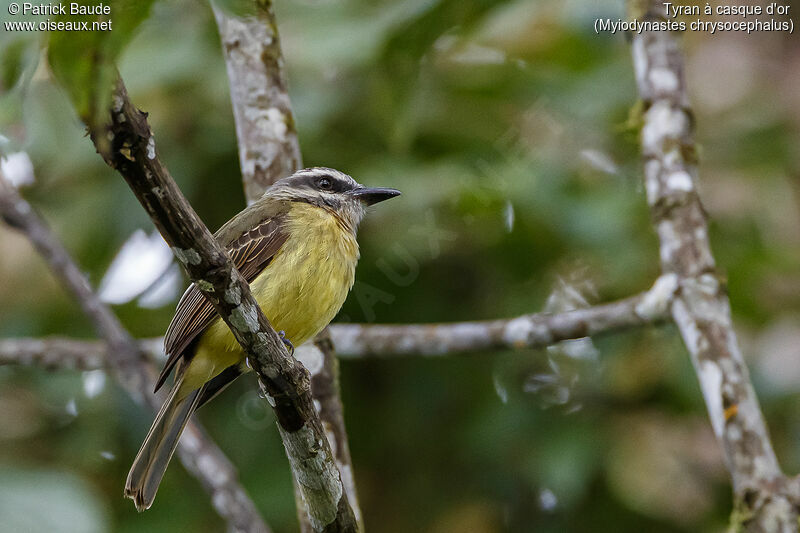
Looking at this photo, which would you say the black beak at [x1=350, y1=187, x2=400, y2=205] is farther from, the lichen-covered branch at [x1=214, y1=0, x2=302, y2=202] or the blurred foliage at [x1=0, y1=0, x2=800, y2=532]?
the lichen-covered branch at [x1=214, y1=0, x2=302, y2=202]

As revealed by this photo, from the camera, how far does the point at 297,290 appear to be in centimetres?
325

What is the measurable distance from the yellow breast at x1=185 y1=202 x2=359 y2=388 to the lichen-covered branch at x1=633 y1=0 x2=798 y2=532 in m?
1.23

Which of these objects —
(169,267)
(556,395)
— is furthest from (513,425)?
(169,267)

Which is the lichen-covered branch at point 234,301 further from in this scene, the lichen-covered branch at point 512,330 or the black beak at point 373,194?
the black beak at point 373,194

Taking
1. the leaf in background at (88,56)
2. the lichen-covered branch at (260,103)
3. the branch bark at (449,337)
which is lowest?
the branch bark at (449,337)

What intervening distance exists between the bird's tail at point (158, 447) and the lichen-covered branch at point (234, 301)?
32.1 inches

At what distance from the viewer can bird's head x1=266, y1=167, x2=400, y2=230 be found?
12.7 ft

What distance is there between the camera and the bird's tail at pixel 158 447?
10.6 feet

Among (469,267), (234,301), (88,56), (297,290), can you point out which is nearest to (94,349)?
(297,290)

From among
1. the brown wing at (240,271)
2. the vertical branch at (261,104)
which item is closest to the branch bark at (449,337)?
the brown wing at (240,271)

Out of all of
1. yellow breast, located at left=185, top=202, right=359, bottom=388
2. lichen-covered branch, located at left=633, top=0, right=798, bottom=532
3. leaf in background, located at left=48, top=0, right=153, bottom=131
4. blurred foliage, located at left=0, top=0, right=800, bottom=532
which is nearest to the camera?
leaf in background, located at left=48, top=0, right=153, bottom=131

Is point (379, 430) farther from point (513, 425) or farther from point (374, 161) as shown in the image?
point (374, 161)

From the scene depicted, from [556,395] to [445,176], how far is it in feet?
4.30

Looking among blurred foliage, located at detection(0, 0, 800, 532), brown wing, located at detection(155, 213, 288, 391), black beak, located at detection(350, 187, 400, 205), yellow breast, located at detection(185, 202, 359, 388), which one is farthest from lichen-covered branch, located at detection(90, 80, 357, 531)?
blurred foliage, located at detection(0, 0, 800, 532)
